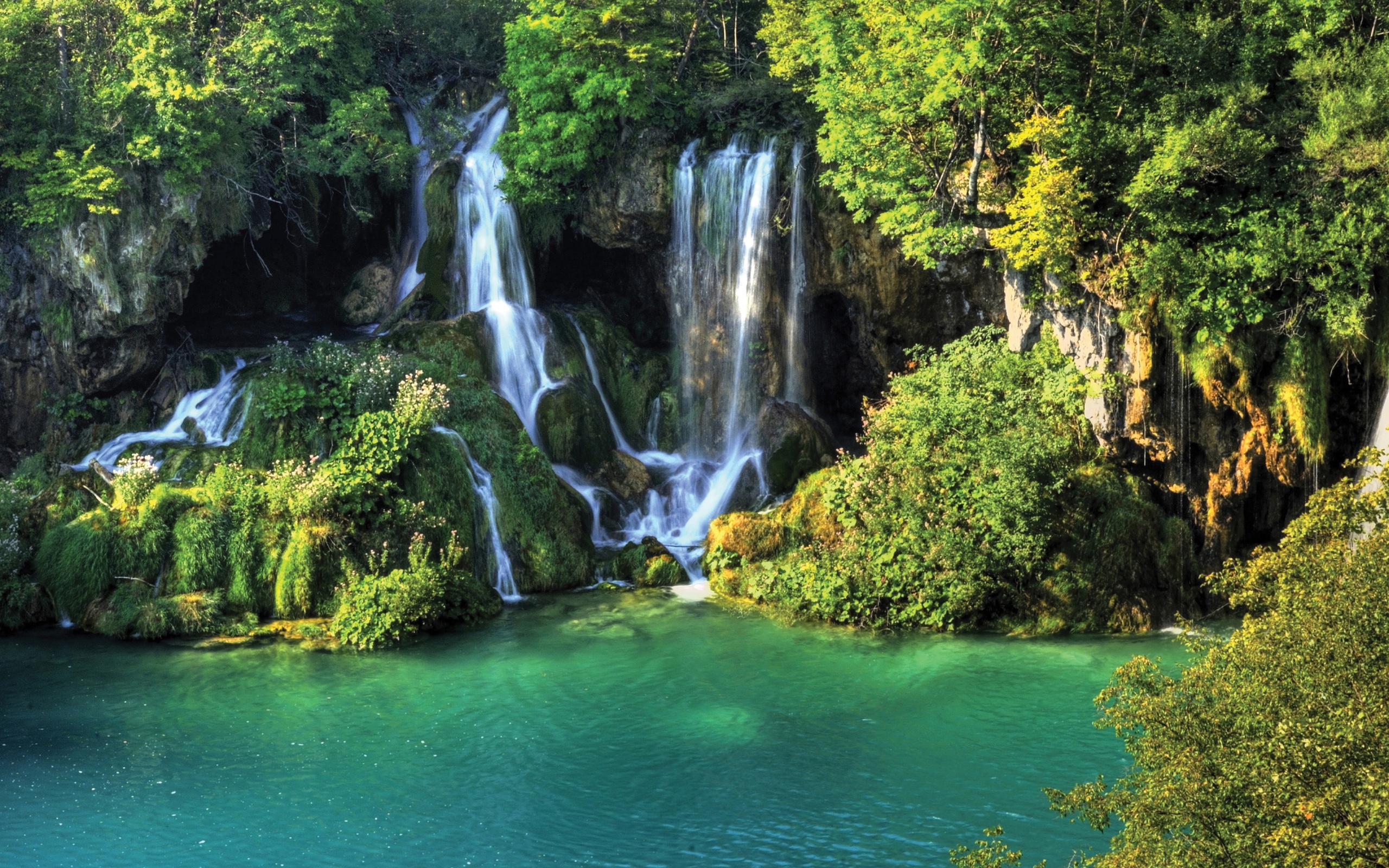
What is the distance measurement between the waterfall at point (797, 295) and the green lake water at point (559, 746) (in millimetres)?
7328

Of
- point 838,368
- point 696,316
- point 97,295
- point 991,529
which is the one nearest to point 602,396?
point 696,316

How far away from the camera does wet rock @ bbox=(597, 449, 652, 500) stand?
72.2ft

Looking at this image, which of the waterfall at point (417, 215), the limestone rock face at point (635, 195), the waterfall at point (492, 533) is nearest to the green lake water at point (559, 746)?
the waterfall at point (492, 533)

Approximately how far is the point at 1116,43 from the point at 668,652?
11257 mm

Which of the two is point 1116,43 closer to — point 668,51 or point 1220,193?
point 1220,193

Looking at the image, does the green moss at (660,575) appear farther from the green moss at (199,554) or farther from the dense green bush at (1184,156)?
the dense green bush at (1184,156)

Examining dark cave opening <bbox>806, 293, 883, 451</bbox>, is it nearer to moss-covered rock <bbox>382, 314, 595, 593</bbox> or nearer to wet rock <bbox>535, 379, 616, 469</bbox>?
wet rock <bbox>535, 379, 616, 469</bbox>

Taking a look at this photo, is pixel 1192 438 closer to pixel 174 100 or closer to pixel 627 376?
pixel 627 376

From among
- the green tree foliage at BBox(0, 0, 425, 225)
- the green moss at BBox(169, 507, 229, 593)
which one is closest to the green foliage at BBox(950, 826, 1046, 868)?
the green moss at BBox(169, 507, 229, 593)

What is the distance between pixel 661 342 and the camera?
990 inches

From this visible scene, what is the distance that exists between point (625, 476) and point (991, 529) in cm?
784

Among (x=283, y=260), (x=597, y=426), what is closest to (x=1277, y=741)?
(x=597, y=426)

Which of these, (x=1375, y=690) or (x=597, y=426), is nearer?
(x=1375, y=690)

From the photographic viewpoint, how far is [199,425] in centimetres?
2027
